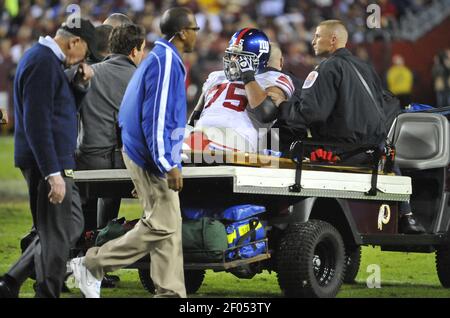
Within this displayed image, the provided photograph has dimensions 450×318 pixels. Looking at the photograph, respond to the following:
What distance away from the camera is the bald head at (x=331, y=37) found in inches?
349

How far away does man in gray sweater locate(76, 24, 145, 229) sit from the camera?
28.6ft

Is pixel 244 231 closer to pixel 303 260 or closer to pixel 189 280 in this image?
pixel 303 260

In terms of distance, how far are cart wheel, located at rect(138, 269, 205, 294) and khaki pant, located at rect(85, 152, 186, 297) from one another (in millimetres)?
1575

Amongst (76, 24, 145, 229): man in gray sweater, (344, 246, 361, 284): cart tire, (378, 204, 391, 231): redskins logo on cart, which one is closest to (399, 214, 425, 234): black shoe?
(378, 204, 391, 231): redskins logo on cart

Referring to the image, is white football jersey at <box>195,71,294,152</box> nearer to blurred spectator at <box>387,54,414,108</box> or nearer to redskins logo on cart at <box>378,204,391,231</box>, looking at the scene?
redskins logo on cart at <box>378,204,391,231</box>

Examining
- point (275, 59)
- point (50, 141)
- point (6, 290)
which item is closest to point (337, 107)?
point (275, 59)

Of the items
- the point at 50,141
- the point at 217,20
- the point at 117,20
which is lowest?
the point at 50,141

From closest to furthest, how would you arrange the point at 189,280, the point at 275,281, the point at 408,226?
the point at 189,280, the point at 408,226, the point at 275,281

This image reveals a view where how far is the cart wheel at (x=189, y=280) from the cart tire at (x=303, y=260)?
3.70 feet

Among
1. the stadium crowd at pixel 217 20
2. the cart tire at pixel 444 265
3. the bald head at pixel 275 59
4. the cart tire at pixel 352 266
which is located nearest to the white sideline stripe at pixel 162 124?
the bald head at pixel 275 59

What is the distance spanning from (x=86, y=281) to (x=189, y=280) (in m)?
1.78

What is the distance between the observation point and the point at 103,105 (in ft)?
28.9
